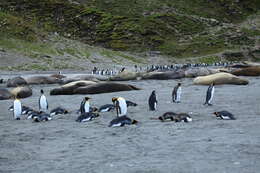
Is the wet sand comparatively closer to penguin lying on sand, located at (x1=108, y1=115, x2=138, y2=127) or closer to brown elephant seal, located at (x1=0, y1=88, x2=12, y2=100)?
penguin lying on sand, located at (x1=108, y1=115, x2=138, y2=127)

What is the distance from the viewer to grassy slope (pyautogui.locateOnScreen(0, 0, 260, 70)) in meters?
66.4

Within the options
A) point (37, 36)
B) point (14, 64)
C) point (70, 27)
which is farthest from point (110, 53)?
point (70, 27)

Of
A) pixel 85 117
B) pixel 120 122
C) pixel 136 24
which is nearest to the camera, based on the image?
pixel 120 122

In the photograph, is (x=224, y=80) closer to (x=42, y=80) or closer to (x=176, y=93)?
(x=176, y=93)

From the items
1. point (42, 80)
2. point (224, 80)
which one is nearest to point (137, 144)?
point (224, 80)

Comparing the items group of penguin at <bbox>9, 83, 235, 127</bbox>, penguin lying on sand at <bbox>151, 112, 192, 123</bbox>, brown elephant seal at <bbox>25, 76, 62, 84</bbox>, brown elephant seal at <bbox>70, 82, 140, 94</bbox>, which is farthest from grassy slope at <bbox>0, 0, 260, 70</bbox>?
penguin lying on sand at <bbox>151, 112, 192, 123</bbox>

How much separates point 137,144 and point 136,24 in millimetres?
63504

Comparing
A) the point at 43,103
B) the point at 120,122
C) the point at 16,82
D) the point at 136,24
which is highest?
the point at 136,24

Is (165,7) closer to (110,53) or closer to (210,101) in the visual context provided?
(110,53)

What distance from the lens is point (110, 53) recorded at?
174 feet

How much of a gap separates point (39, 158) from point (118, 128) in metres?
3.02

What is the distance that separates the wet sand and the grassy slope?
50.2 meters

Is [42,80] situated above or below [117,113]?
above

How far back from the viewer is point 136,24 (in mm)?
71438
